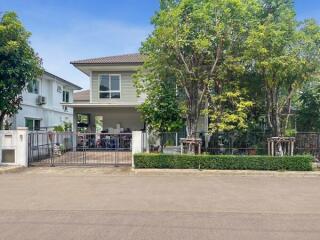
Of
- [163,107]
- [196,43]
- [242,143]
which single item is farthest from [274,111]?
[163,107]

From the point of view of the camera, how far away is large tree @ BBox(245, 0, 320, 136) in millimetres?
15461

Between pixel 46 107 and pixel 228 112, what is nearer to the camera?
pixel 228 112

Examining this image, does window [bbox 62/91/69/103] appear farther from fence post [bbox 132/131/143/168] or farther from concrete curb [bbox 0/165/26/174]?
fence post [bbox 132/131/143/168]

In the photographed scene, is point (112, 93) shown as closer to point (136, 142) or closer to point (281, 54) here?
point (136, 142)

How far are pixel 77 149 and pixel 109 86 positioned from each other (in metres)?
4.79

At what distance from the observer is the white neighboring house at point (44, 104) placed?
25.0 metres

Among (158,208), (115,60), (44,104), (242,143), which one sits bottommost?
(158,208)

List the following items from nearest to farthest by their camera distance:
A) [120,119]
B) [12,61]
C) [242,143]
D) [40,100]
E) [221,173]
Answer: [221,173] < [12,61] < [242,143] < [120,119] < [40,100]

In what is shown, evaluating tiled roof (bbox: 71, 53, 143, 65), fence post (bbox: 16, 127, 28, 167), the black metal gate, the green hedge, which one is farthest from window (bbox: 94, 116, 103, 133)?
the green hedge

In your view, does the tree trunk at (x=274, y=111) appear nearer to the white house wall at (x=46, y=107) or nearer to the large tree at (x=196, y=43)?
the large tree at (x=196, y=43)

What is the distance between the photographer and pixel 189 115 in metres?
17.5

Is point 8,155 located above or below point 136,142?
below

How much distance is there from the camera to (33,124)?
2661cm

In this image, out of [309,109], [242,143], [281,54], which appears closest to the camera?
[281,54]
